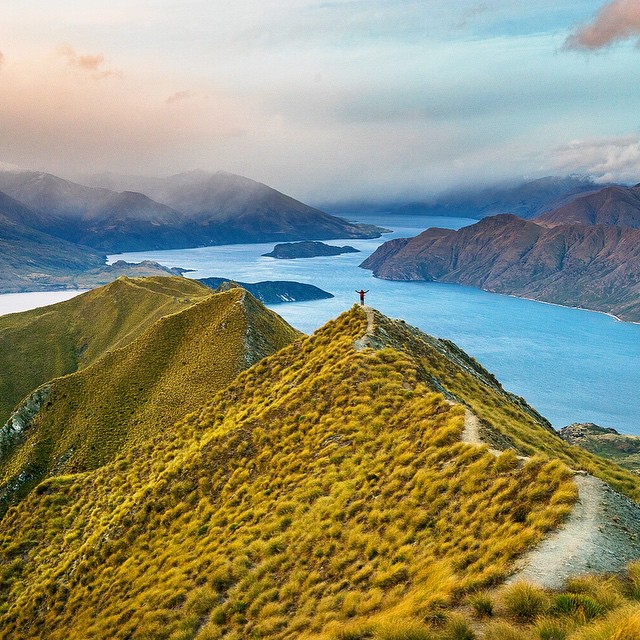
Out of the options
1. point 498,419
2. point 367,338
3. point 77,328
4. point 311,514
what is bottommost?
point 77,328

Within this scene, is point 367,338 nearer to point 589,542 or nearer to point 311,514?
point 311,514

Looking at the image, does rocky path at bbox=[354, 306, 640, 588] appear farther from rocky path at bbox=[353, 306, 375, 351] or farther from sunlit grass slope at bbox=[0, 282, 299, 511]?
sunlit grass slope at bbox=[0, 282, 299, 511]

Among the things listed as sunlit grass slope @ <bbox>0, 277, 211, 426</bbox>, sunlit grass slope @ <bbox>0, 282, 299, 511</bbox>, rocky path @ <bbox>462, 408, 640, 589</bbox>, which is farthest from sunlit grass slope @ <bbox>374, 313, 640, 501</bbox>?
sunlit grass slope @ <bbox>0, 277, 211, 426</bbox>

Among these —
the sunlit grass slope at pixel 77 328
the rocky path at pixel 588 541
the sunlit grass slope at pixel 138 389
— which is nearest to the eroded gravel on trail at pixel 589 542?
the rocky path at pixel 588 541

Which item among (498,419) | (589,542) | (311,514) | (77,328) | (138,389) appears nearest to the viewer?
(589,542)

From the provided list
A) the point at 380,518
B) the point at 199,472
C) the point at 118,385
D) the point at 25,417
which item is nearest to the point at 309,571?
the point at 380,518

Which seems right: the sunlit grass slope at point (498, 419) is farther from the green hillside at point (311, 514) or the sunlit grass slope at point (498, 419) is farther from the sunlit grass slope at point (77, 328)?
the sunlit grass slope at point (77, 328)

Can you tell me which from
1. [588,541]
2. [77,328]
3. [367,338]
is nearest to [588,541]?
[588,541]
